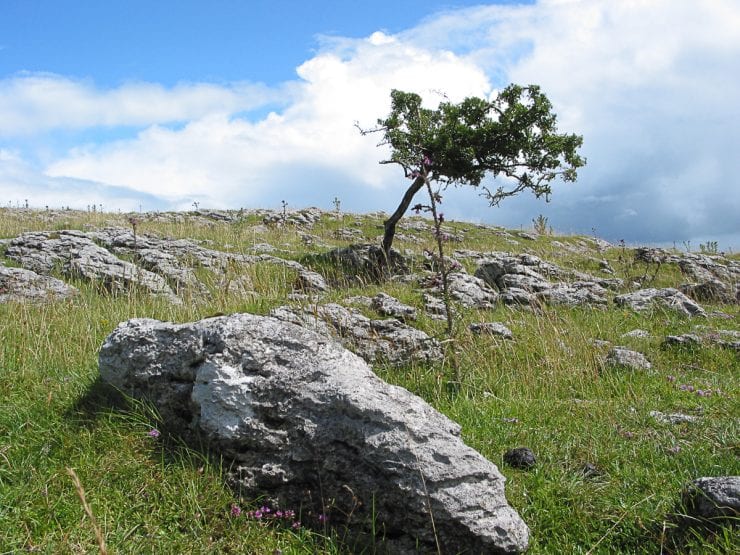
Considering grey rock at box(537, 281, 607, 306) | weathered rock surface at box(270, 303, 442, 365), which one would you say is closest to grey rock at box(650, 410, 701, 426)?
weathered rock surface at box(270, 303, 442, 365)

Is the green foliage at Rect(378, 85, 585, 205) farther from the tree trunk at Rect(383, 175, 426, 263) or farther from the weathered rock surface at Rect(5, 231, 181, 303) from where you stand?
the weathered rock surface at Rect(5, 231, 181, 303)

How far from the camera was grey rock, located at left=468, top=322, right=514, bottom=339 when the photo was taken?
810 centimetres

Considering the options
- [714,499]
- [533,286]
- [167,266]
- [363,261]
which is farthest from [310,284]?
[714,499]

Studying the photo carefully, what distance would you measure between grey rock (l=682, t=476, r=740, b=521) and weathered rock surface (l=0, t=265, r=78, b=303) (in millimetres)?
8569

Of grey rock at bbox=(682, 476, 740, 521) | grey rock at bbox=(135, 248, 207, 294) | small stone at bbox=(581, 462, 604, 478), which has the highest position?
grey rock at bbox=(135, 248, 207, 294)

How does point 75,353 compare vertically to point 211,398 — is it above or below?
below

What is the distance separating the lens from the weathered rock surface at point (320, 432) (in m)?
3.37

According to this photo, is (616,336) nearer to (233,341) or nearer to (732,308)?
(732,308)

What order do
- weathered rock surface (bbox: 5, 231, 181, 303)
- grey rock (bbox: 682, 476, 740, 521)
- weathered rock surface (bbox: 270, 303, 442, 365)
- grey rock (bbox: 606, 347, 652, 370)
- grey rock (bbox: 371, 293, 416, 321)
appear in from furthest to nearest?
1. weathered rock surface (bbox: 5, 231, 181, 303)
2. grey rock (bbox: 371, 293, 416, 321)
3. grey rock (bbox: 606, 347, 652, 370)
4. weathered rock surface (bbox: 270, 303, 442, 365)
5. grey rock (bbox: 682, 476, 740, 521)

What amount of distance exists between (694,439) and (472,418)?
6.72 feet

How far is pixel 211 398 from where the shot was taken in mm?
3871

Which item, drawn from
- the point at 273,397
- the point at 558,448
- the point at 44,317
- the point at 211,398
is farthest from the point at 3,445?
the point at 558,448

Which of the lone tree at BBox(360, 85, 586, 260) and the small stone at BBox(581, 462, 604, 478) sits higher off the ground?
the lone tree at BBox(360, 85, 586, 260)

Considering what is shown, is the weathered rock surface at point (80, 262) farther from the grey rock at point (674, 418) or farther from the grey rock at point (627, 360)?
the grey rock at point (674, 418)
